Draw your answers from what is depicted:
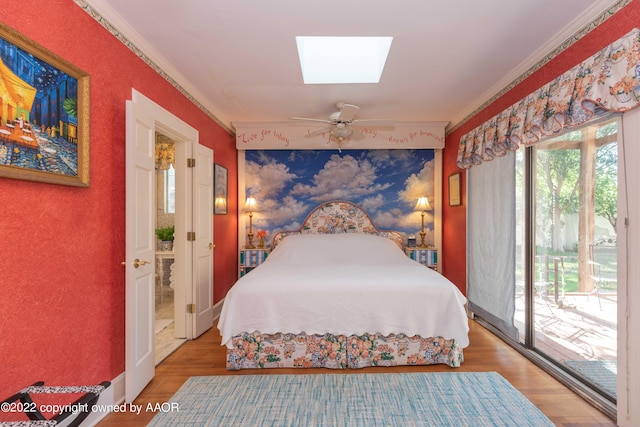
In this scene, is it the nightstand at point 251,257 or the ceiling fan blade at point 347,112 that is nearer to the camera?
the ceiling fan blade at point 347,112

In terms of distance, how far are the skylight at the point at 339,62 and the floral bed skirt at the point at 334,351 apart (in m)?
2.41

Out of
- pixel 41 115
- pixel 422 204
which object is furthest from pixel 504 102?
pixel 41 115

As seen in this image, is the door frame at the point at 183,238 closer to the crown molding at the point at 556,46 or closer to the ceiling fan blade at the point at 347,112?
the ceiling fan blade at the point at 347,112

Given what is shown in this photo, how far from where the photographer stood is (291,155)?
4.88m

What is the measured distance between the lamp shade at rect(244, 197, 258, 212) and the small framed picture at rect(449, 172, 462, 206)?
114 inches

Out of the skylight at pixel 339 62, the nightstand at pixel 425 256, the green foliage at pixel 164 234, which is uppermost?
the skylight at pixel 339 62

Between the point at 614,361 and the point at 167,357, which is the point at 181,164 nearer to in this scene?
the point at 167,357

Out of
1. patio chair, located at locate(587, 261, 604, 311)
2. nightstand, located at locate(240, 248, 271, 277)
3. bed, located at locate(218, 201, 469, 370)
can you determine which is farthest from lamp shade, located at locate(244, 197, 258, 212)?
patio chair, located at locate(587, 261, 604, 311)

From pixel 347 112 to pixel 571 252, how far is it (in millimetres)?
2421

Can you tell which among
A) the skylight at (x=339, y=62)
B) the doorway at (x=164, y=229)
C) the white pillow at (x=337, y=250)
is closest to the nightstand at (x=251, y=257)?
the white pillow at (x=337, y=250)

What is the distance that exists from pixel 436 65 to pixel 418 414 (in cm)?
277

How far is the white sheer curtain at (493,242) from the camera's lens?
10.2 ft

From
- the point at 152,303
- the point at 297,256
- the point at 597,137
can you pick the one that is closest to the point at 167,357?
→ the point at 152,303

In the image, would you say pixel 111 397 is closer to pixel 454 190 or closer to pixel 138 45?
pixel 138 45
